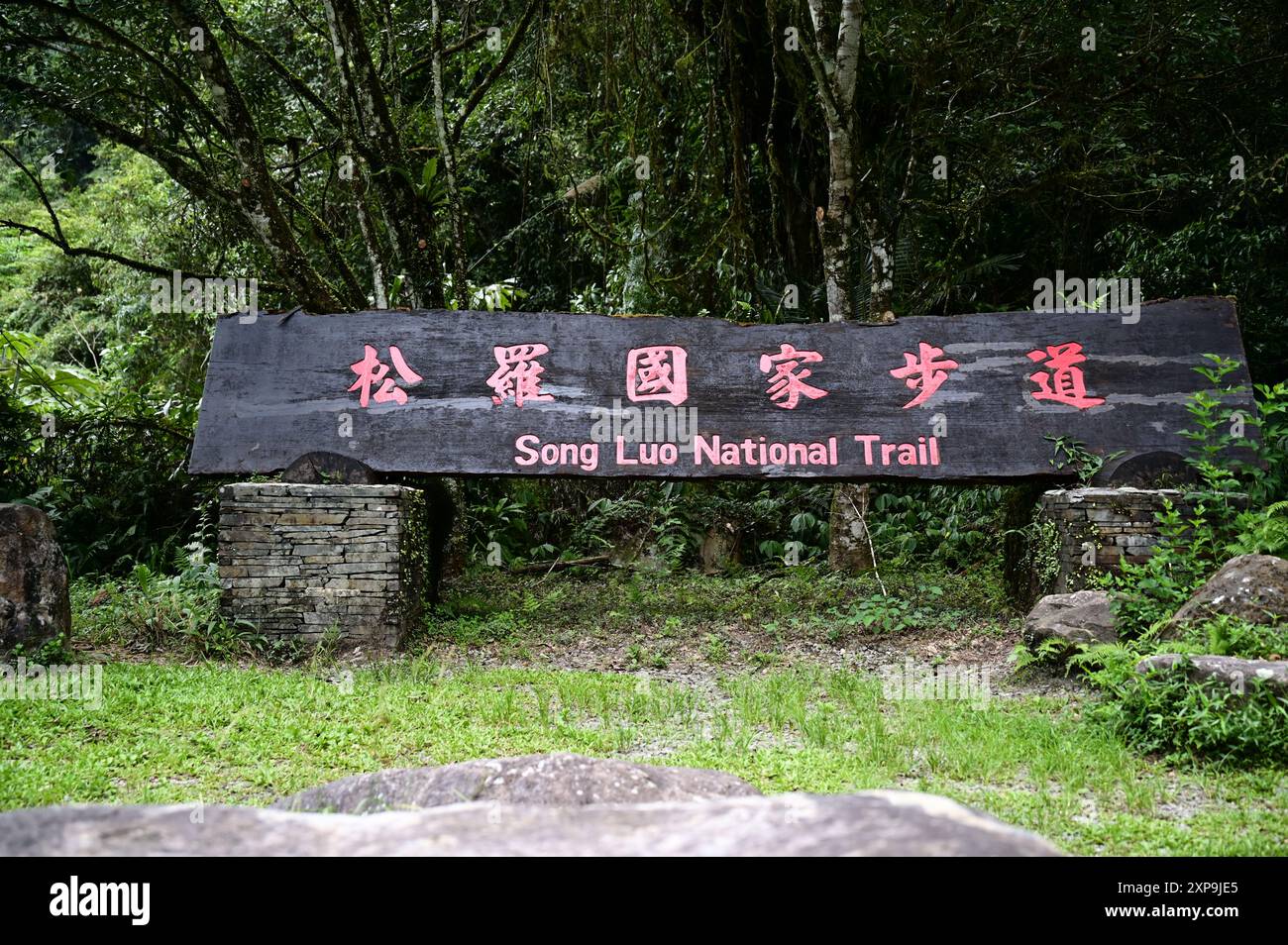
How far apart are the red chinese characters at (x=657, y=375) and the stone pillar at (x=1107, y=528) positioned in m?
2.73

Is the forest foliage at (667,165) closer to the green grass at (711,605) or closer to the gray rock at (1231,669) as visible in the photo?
the green grass at (711,605)

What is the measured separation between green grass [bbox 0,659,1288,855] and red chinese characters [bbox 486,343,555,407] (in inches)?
77.5

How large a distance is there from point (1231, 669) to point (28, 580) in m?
6.42

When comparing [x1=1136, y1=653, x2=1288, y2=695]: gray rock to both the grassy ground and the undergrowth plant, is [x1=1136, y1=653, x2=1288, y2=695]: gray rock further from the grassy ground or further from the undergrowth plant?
the grassy ground

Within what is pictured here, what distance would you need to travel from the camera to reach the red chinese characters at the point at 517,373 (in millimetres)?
7078

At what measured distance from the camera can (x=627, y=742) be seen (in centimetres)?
485

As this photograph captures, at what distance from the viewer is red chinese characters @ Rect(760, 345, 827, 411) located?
23.4ft

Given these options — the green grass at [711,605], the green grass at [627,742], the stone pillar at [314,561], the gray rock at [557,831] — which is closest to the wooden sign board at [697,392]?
A: the stone pillar at [314,561]

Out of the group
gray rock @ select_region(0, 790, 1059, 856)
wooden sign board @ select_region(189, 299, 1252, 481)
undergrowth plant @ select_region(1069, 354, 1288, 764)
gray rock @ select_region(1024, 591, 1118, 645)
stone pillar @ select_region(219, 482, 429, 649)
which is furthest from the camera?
wooden sign board @ select_region(189, 299, 1252, 481)

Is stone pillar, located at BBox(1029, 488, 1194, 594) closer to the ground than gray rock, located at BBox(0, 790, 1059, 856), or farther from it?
farther from it

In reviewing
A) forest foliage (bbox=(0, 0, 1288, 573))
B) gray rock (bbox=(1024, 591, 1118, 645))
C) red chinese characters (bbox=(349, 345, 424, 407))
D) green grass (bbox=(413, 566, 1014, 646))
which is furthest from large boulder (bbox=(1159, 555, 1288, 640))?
red chinese characters (bbox=(349, 345, 424, 407))

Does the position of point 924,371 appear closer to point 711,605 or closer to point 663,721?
point 711,605

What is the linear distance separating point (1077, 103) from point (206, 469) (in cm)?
843

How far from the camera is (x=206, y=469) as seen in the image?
686 centimetres
